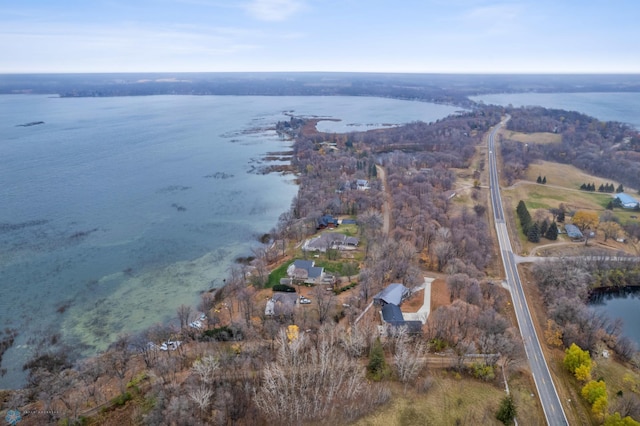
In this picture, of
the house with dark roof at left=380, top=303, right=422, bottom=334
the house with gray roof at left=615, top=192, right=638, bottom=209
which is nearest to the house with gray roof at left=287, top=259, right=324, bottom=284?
the house with dark roof at left=380, top=303, right=422, bottom=334

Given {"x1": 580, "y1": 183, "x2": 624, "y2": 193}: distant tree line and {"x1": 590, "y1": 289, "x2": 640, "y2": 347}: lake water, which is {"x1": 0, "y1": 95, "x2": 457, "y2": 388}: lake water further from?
{"x1": 580, "y1": 183, "x2": 624, "y2": 193}: distant tree line

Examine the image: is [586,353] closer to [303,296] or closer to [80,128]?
[303,296]

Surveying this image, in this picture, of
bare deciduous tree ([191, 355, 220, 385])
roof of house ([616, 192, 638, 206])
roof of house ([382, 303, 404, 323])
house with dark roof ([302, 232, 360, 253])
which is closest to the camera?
bare deciduous tree ([191, 355, 220, 385])

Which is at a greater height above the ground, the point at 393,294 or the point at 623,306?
the point at 393,294

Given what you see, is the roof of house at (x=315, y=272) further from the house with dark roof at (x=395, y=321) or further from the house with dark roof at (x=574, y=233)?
the house with dark roof at (x=574, y=233)

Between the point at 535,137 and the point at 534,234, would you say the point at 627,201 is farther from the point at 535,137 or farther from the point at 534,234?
the point at 535,137

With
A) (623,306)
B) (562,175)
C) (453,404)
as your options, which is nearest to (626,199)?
(562,175)
